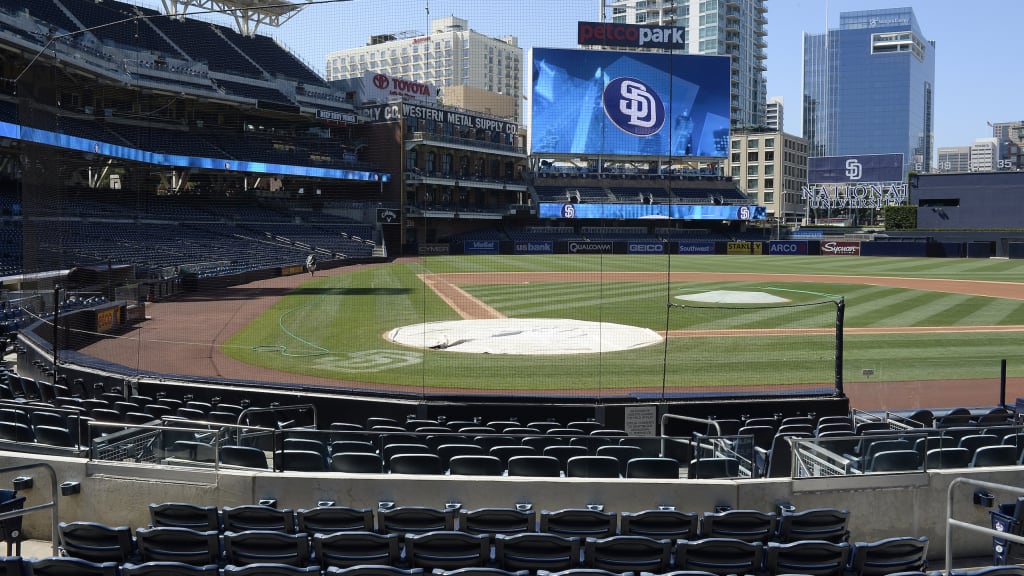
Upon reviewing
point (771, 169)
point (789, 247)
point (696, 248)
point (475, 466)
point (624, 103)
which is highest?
point (624, 103)

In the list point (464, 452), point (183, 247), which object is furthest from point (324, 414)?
point (183, 247)

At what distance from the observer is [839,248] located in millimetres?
63906

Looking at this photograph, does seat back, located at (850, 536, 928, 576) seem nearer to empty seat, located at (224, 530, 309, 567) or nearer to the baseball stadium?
the baseball stadium

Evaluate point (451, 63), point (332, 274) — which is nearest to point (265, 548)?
point (332, 274)

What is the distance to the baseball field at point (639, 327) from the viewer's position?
56.3 ft

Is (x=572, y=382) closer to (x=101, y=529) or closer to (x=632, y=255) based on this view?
(x=101, y=529)

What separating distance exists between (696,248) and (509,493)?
62224 mm

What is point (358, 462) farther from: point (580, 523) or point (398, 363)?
point (398, 363)

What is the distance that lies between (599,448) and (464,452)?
144cm

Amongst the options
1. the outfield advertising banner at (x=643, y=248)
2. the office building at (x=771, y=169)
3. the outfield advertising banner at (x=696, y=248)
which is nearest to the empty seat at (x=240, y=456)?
the outfield advertising banner at (x=643, y=248)

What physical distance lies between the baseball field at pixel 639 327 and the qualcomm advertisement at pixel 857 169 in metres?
31.5

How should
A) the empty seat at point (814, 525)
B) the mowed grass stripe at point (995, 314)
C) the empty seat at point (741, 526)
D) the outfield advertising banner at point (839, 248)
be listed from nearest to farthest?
the empty seat at point (741, 526) → the empty seat at point (814, 525) → the mowed grass stripe at point (995, 314) → the outfield advertising banner at point (839, 248)

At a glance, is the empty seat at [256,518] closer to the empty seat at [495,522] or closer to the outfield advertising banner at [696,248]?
the empty seat at [495,522]

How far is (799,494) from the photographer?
24.8 ft
